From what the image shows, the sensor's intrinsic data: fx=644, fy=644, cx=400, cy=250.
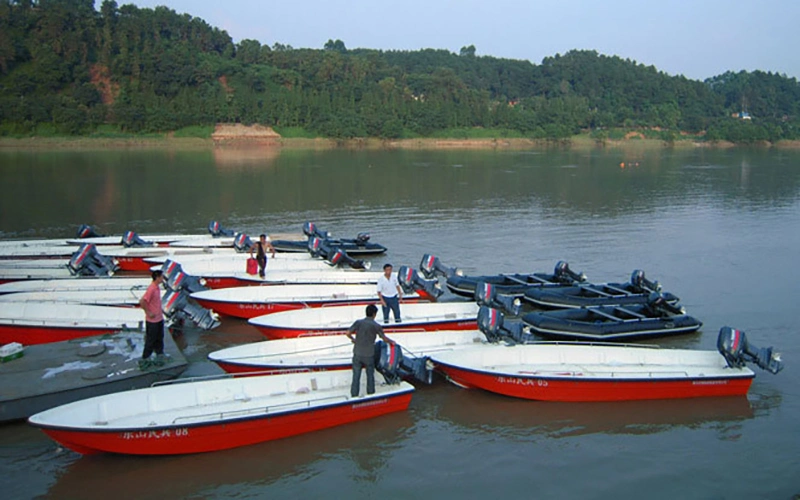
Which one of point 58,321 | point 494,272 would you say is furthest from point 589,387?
point 58,321

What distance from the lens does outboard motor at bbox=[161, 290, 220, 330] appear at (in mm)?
16047

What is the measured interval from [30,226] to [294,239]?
14.8 m

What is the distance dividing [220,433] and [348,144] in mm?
110002

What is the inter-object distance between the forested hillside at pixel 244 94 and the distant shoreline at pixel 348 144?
85.2 inches

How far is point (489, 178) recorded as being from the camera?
62.5 metres

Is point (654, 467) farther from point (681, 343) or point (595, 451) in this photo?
point (681, 343)

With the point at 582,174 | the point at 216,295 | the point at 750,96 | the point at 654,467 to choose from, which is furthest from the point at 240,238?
the point at 750,96

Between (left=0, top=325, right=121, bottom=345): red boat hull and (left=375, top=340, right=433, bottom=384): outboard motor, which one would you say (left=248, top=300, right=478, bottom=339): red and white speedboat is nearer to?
(left=375, top=340, right=433, bottom=384): outboard motor

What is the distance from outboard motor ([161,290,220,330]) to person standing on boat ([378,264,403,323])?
14.9ft

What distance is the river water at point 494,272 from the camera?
10297mm

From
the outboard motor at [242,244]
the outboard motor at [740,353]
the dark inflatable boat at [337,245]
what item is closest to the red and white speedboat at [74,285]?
the outboard motor at [242,244]

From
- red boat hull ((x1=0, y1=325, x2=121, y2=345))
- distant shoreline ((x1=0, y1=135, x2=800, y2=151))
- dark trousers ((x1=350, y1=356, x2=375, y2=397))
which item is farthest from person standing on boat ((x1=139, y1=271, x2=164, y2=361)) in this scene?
distant shoreline ((x1=0, y1=135, x2=800, y2=151))

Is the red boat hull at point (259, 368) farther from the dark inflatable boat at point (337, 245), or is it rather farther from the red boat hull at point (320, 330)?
the dark inflatable boat at point (337, 245)

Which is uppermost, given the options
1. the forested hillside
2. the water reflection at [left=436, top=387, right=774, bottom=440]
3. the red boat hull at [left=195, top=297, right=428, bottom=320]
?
the forested hillside
